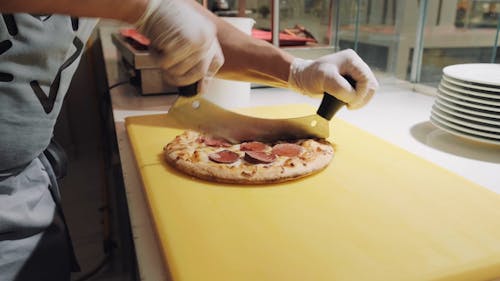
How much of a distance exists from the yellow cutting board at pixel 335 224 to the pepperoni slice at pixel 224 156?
0.20ft

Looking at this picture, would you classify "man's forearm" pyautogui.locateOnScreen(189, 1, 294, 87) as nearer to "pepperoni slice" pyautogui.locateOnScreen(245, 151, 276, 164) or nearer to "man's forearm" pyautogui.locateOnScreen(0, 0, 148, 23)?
"pepperoni slice" pyautogui.locateOnScreen(245, 151, 276, 164)

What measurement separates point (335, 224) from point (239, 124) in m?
0.39

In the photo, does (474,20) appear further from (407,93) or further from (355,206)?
(355,206)

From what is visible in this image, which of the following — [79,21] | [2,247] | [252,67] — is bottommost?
[2,247]

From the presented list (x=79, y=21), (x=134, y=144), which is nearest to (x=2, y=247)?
(x=134, y=144)

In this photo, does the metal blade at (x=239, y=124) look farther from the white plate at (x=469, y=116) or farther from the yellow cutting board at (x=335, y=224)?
the white plate at (x=469, y=116)

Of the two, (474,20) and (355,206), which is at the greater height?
(474,20)

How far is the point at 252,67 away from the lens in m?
1.05

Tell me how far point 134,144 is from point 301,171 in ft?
1.21

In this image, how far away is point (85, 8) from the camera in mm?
550

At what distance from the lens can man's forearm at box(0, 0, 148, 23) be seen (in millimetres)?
499

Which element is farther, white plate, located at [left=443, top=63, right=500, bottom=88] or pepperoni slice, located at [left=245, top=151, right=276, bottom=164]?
white plate, located at [left=443, top=63, right=500, bottom=88]

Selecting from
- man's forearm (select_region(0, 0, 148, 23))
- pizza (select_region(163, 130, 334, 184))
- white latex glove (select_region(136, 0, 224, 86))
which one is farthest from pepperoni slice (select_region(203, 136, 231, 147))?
man's forearm (select_region(0, 0, 148, 23))

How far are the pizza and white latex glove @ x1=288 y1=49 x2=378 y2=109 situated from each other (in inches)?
4.5
